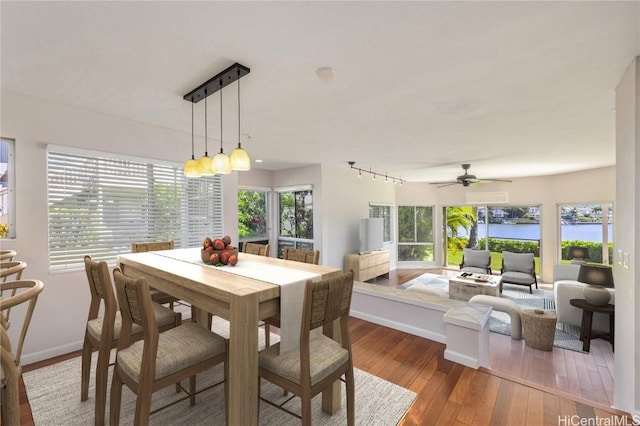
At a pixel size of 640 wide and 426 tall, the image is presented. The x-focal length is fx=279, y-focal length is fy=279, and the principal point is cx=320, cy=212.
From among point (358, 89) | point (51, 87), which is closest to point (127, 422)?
point (51, 87)

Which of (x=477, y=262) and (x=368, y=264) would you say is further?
(x=477, y=262)

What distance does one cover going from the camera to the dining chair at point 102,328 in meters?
1.70

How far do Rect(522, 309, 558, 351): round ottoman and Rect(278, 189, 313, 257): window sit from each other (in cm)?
368

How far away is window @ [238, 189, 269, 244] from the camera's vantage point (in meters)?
6.00

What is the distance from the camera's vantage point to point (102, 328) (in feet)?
5.86

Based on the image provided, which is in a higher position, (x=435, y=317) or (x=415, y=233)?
(x=415, y=233)

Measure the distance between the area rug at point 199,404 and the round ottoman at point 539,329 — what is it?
2.33 meters

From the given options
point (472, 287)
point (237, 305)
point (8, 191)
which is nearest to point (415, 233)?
point (472, 287)

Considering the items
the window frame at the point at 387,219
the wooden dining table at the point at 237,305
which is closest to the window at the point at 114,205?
the wooden dining table at the point at 237,305

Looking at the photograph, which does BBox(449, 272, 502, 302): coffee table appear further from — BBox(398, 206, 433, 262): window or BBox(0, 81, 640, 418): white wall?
BBox(0, 81, 640, 418): white wall

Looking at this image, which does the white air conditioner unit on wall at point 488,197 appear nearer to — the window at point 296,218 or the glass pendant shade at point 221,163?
the window at point 296,218

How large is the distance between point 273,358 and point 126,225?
261 cm

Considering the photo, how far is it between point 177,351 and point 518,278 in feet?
22.5

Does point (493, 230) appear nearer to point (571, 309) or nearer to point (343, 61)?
point (571, 309)
